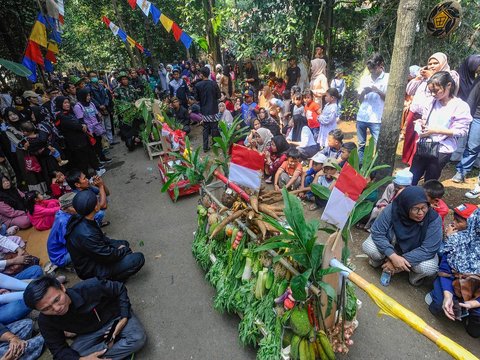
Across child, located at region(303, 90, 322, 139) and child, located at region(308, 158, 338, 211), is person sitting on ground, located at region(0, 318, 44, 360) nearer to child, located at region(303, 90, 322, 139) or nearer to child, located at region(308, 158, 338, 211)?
child, located at region(308, 158, 338, 211)

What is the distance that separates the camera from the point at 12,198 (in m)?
4.71

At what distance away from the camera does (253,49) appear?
995 cm

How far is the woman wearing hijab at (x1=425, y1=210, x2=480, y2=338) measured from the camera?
2537 mm

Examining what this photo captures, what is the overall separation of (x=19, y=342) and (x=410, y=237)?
157 inches

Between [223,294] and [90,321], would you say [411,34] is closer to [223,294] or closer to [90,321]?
[223,294]

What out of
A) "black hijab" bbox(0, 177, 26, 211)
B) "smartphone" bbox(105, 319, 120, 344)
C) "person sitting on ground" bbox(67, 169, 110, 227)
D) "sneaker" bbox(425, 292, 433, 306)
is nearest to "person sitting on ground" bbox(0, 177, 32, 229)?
"black hijab" bbox(0, 177, 26, 211)

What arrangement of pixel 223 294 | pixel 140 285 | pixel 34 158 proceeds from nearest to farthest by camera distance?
pixel 223 294 < pixel 140 285 < pixel 34 158

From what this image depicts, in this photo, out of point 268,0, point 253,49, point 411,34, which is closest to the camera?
point 411,34

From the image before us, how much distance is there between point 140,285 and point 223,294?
1.32 m

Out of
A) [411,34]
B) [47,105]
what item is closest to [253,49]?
[47,105]

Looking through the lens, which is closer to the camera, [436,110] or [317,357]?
[317,357]

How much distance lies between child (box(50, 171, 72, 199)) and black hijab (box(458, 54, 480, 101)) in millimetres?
7061

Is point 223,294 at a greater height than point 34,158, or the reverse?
point 34,158

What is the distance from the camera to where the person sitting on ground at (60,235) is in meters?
3.59
